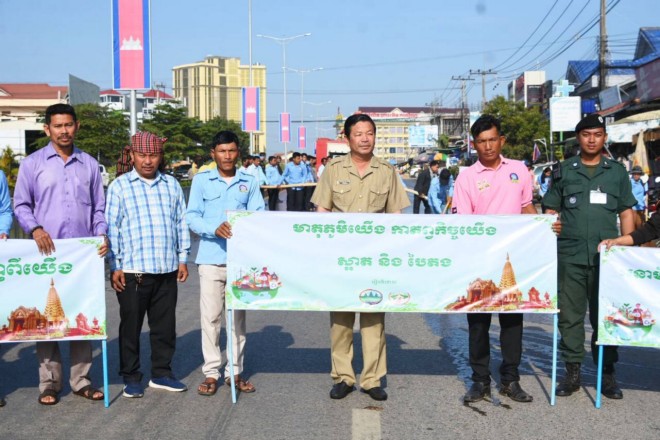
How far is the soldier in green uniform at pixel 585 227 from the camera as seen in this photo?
573cm

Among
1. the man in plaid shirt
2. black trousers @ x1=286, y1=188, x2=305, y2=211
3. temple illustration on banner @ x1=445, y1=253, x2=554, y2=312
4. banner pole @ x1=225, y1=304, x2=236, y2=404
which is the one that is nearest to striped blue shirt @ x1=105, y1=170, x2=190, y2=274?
the man in plaid shirt

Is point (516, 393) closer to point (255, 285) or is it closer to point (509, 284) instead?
point (509, 284)

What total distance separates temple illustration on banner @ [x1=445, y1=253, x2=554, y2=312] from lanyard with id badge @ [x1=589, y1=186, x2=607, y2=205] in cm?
76

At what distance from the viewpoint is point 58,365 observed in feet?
18.9

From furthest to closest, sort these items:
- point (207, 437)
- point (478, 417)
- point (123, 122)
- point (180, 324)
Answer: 1. point (123, 122)
2. point (180, 324)
3. point (478, 417)
4. point (207, 437)

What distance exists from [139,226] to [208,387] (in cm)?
128

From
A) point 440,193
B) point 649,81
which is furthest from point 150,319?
point 649,81

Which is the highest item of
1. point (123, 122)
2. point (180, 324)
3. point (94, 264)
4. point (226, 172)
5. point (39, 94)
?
point (39, 94)

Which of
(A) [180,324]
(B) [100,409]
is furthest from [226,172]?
(A) [180,324]

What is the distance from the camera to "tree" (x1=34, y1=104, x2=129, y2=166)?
45094 mm

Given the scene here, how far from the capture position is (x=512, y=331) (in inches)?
227

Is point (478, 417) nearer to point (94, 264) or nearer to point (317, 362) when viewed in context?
point (317, 362)

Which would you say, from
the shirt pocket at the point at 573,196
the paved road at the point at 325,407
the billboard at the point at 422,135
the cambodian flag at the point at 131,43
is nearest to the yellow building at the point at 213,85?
the billboard at the point at 422,135

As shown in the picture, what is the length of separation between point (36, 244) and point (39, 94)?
9810 cm
